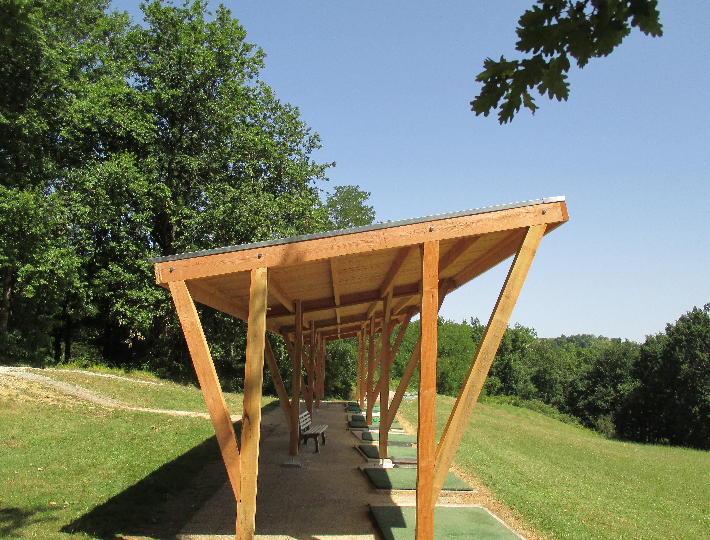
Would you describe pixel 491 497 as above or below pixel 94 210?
below

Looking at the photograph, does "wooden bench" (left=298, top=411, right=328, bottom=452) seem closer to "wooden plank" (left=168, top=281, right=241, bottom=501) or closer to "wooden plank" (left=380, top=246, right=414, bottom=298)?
"wooden plank" (left=380, top=246, right=414, bottom=298)

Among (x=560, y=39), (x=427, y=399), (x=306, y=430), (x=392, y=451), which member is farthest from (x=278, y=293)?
(x=560, y=39)

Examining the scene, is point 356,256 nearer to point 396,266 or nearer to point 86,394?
point 396,266

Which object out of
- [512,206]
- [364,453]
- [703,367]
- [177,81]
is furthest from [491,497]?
[703,367]

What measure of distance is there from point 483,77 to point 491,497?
632 centimetres

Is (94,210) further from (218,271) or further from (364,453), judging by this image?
(218,271)

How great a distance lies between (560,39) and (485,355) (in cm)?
324

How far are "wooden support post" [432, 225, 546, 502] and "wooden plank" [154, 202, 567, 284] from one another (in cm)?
20

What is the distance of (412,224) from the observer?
5.14 meters

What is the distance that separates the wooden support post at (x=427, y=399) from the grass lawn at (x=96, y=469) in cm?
273

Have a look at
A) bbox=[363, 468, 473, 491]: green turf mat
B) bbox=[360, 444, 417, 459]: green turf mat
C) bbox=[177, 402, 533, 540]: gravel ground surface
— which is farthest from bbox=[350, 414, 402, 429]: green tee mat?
bbox=[363, 468, 473, 491]: green turf mat

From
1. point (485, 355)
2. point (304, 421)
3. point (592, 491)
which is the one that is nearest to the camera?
point (485, 355)

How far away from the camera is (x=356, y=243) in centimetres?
509

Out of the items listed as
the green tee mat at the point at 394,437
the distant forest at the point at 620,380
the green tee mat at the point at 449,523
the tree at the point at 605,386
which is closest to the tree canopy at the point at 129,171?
the green tee mat at the point at 394,437
